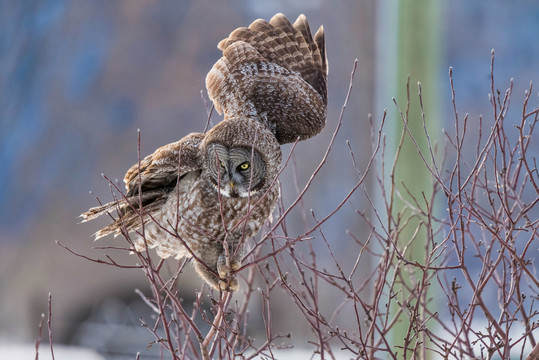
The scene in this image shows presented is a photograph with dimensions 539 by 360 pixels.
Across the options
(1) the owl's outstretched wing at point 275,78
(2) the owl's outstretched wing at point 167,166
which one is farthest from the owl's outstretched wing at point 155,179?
(1) the owl's outstretched wing at point 275,78

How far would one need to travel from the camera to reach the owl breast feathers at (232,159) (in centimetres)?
145

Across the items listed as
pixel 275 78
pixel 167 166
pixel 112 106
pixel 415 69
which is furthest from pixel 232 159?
pixel 112 106

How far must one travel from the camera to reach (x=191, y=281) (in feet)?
12.1

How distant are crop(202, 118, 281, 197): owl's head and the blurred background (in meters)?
1.69

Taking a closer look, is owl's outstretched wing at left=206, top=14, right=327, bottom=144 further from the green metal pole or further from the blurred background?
the blurred background

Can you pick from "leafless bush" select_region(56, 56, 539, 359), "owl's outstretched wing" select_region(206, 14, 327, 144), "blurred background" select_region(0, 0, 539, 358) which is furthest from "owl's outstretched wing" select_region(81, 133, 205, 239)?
"blurred background" select_region(0, 0, 539, 358)

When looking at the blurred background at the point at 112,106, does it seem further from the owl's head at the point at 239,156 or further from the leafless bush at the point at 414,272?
the owl's head at the point at 239,156

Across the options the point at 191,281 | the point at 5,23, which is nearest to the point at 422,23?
the point at 191,281

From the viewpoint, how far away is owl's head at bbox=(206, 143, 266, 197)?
1442mm

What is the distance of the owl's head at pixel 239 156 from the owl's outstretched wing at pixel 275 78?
0.24 m

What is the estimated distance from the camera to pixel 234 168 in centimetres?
146

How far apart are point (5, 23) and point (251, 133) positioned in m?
2.90

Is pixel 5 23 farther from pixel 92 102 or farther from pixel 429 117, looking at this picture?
pixel 429 117

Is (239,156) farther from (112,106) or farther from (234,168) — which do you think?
(112,106)
